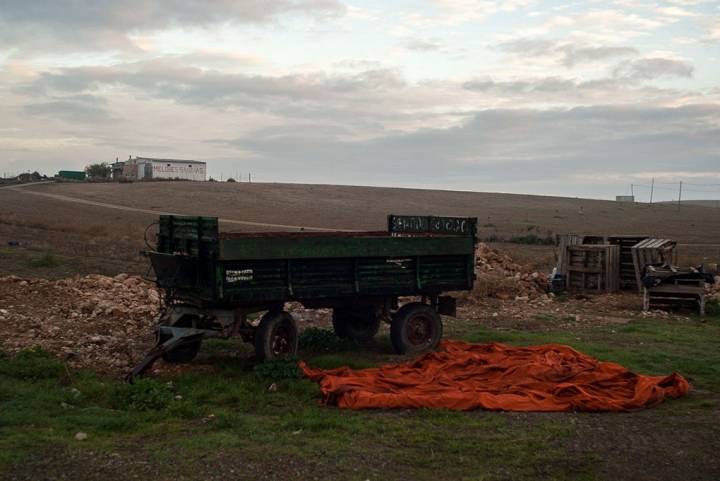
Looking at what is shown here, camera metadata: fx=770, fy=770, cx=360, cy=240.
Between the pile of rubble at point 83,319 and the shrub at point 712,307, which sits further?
the shrub at point 712,307

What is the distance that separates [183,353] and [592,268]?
12.0 meters

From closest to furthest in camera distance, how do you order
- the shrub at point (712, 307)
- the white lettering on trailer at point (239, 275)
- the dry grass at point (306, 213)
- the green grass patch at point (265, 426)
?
1. the green grass patch at point (265, 426)
2. the white lettering on trailer at point (239, 275)
3. the shrub at point (712, 307)
4. the dry grass at point (306, 213)

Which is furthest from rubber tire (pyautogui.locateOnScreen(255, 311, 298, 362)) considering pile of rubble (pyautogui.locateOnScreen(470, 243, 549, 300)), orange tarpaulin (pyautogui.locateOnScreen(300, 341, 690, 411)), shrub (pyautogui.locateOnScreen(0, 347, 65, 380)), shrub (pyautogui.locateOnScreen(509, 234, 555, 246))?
shrub (pyautogui.locateOnScreen(509, 234, 555, 246))

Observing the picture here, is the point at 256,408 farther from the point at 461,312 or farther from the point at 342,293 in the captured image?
the point at 461,312

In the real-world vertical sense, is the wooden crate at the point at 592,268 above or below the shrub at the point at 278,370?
above

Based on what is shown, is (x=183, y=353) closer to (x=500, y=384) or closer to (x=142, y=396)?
(x=142, y=396)

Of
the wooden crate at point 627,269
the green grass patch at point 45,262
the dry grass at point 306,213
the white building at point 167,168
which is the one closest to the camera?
the wooden crate at point 627,269

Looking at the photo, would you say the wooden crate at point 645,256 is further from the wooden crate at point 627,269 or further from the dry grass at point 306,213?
the dry grass at point 306,213

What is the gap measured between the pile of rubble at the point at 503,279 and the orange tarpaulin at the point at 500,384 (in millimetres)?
7276

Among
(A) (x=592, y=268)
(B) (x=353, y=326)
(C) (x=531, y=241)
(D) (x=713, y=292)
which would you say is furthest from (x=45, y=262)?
(C) (x=531, y=241)

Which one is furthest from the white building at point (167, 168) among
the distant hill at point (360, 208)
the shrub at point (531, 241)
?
the shrub at point (531, 241)

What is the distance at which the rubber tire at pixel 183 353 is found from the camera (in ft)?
32.2

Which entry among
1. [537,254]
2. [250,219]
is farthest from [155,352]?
[250,219]

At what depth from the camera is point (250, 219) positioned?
2051 inches
